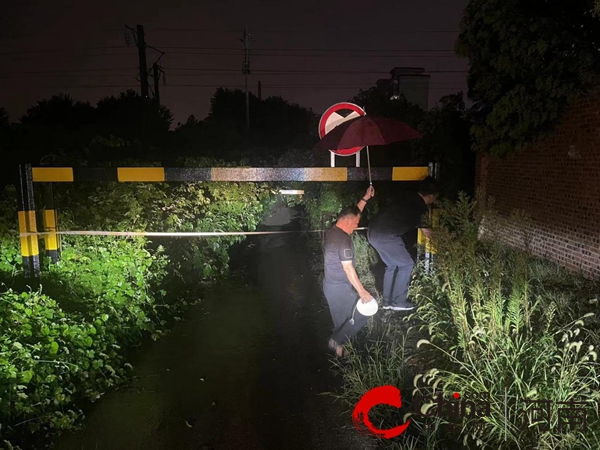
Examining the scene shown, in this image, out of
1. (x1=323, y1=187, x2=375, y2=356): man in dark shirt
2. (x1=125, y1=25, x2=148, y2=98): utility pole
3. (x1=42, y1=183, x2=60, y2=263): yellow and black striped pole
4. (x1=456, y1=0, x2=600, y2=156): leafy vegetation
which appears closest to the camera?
(x1=323, y1=187, x2=375, y2=356): man in dark shirt

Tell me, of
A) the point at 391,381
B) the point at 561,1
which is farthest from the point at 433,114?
the point at 391,381

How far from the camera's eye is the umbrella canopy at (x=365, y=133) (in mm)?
5062

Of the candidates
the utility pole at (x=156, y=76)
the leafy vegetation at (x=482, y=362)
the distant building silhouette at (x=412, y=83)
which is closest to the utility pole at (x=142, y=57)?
the utility pole at (x=156, y=76)

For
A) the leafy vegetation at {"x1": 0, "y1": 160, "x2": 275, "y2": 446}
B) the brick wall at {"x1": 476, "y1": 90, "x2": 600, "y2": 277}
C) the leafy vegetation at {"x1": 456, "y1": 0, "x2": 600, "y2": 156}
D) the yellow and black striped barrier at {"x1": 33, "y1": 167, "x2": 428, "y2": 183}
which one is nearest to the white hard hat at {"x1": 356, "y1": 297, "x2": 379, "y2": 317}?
the yellow and black striped barrier at {"x1": 33, "y1": 167, "x2": 428, "y2": 183}

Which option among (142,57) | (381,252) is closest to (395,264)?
(381,252)

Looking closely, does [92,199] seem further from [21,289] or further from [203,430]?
[203,430]

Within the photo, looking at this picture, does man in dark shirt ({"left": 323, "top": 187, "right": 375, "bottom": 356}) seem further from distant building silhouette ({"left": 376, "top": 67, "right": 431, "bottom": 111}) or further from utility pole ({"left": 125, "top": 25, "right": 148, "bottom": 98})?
distant building silhouette ({"left": 376, "top": 67, "right": 431, "bottom": 111})

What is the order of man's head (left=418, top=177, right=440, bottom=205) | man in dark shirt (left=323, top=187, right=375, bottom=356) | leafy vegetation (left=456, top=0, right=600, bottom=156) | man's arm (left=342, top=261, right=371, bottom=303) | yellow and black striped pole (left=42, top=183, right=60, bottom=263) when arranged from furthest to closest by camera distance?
1. leafy vegetation (left=456, top=0, right=600, bottom=156)
2. yellow and black striped pole (left=42, top=183, right=60, bottom=263)
3. man's head (left=418, top=177, right=440, bottom=205)
4. man in dark shirt (left=323, top=187, right=375, bottom=356)
5. man's arm (left=342, top=261, right=371, bottom=303)

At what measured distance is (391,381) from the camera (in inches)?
154

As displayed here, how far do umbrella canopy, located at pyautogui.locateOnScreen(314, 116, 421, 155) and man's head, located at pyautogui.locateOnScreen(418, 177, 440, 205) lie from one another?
652 mm

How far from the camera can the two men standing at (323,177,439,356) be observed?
4738mm

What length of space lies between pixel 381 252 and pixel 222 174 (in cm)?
218

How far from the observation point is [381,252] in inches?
237

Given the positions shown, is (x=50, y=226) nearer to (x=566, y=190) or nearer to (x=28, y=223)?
(x=28, y=223)
